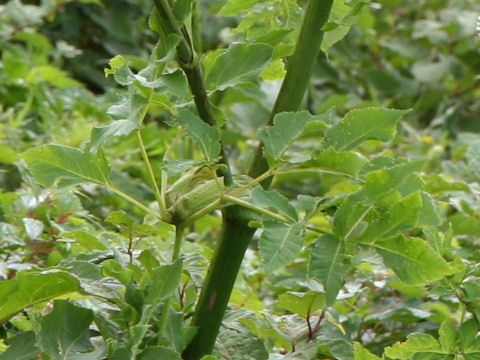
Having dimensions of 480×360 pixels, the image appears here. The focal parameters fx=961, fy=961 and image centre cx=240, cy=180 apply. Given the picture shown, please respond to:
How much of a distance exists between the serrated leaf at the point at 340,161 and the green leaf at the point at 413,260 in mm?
66

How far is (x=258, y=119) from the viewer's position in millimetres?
2760

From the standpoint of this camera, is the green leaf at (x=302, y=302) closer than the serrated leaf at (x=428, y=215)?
No

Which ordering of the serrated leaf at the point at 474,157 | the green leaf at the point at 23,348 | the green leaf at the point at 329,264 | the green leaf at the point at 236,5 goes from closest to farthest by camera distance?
1. the green leaf at the point at 329,264
2. the green leaf at the point at 23,348
3. the green leaf at the point at 236,5
4. the serrated leaf at the point at 474,157

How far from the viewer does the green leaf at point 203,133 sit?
0.81m

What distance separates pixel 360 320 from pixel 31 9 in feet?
5.85

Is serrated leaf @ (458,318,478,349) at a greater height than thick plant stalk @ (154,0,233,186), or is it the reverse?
thick plant stalk @ (154,0,233,186)

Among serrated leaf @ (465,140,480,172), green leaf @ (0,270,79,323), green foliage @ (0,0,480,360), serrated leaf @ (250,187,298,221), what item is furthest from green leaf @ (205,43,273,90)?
serrated leaf @ (465,140,480,172)

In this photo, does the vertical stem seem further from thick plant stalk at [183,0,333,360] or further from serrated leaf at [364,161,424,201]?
serrated leaf at [364,161,424,201]

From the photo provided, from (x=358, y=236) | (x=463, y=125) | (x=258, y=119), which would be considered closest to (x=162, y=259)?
(x=358, y=236)

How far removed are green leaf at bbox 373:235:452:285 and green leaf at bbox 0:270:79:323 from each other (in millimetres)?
278

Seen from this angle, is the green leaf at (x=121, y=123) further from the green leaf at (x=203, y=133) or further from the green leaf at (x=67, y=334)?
the green leaf at (x=67, y=334)

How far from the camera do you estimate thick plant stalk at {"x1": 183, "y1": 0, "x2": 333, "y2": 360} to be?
0.91m

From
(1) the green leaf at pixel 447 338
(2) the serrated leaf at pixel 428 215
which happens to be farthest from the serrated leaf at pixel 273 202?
(1) the green leaf at pixel 447 338

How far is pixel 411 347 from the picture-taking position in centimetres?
88
